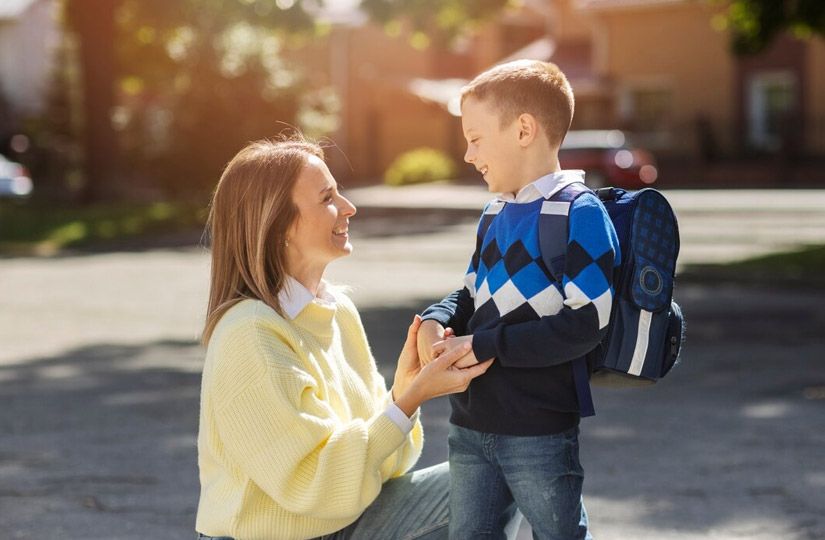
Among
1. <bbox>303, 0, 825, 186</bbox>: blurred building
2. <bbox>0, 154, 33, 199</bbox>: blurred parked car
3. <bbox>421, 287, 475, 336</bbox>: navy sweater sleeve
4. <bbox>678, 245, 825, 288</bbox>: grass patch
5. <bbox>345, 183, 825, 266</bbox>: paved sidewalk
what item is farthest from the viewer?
<bbox>303, 0, 825, 186</bbox>: blurred building

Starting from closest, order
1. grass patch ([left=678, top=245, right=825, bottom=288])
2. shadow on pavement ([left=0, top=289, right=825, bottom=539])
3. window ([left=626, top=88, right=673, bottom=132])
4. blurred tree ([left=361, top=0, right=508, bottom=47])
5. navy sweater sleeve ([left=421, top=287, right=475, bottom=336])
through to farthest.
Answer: navy sweater sleeve ([left=421, top=287, right=475, bottom=336]) → shadow on pavement ([left=0, top=289, right=825, bottom=539]) → grass patch ([left=678, top=245, right=825, bottom=288]) → blurred tree ([left=361, top=0, right=508, bottom=47]) → window ([left=626, top=88, right=673, bottom=132])

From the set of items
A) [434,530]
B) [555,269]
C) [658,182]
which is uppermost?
[555,269]

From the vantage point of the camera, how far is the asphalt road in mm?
5148

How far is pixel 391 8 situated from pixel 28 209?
39.3 ft

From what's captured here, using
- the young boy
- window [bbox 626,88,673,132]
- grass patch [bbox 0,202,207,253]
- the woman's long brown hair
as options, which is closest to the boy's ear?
the young boy

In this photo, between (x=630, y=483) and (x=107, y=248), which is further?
(x=107, y=248)

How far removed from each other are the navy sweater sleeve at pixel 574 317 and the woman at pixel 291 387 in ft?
0.29

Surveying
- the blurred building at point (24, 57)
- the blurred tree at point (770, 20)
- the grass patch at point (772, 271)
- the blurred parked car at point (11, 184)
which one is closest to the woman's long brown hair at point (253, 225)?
the grass patch at point (772, 271)

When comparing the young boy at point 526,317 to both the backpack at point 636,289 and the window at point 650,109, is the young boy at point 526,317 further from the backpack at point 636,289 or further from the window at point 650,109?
the window at point 650,109

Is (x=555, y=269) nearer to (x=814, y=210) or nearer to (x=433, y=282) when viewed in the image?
(x=433, y=282)

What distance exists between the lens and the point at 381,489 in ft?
10.7

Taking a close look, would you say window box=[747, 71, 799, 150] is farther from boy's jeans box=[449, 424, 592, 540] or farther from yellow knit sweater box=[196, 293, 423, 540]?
yellow knit sweater box=[196, 293, 423, 540]

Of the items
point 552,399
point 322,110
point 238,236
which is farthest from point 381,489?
point 322,110

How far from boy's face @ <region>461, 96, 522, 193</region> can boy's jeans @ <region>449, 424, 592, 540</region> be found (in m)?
0.60
